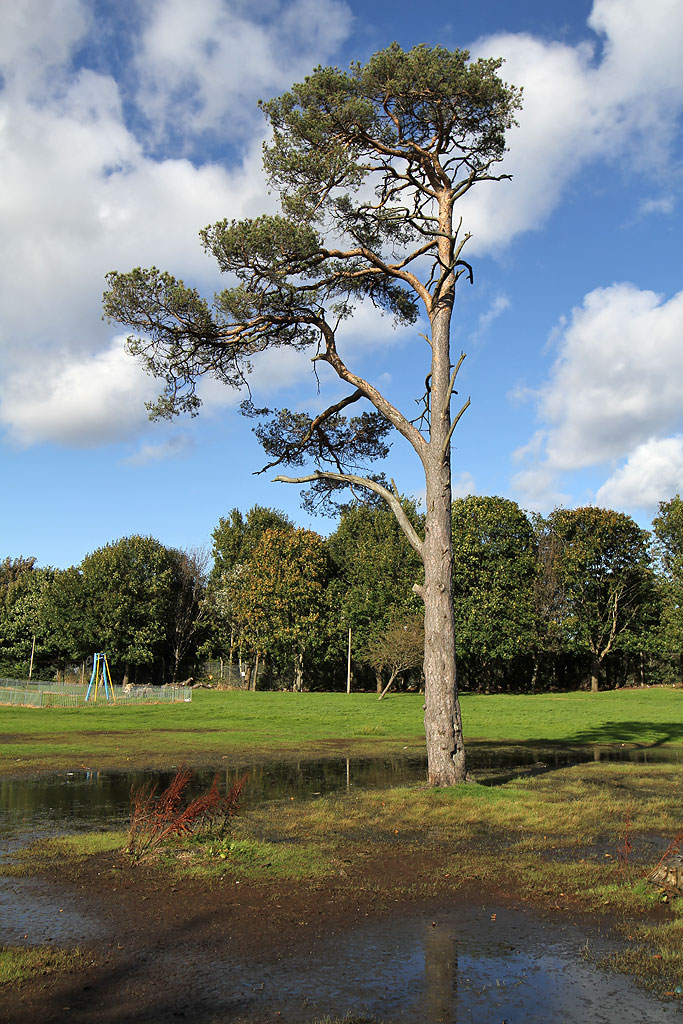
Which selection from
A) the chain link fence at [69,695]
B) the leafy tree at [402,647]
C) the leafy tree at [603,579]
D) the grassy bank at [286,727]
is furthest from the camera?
the leafy tree at [603,579]

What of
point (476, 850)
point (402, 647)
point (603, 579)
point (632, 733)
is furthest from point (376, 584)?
point (476, 850)

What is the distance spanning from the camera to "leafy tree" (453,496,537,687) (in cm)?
5200

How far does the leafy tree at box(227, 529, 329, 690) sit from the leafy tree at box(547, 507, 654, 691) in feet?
60.5

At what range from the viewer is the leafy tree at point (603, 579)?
185 feet

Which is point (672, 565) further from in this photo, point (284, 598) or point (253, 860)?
point (253, 860)

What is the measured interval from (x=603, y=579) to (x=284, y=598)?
2443 cm

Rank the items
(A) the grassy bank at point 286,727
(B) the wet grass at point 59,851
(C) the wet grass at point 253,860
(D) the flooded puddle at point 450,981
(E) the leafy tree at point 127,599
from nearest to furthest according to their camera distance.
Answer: (D) the flooded puddle at point 450,981 < (C) the wet grass at point 253,860 < (B) the wet grass at point 59,851 < (A) the grassy bank at point 286,727 < (E) the leafy tree at point 127,599

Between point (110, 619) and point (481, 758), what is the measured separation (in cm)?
4411

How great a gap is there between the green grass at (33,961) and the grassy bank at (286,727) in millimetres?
11270

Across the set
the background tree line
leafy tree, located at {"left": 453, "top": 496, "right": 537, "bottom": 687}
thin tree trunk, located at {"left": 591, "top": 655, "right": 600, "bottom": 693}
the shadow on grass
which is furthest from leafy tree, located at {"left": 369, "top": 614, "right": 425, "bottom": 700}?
thin tree trunk, located at {"left": 591, "top": 655, "right": 600, "bottom": 693}

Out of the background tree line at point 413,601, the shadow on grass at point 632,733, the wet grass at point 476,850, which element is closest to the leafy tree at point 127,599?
the background tree line at point 413,601

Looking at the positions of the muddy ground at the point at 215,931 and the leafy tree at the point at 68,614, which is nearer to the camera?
the muddy ground at the point at 215,931

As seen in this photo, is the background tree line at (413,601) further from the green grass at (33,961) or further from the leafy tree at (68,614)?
the green grass at (33,961)

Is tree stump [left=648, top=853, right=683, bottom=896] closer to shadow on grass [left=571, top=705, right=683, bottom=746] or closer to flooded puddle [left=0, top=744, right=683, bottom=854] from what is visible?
flooded puddle [left=0, top=744, right=683, bottom=854]
